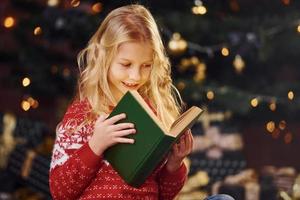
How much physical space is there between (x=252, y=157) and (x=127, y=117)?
3429 millimetres

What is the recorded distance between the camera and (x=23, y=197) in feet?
14.7

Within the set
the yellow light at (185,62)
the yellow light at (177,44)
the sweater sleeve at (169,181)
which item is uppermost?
the sweater sleeve at (169,181)

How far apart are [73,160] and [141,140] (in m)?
0.22

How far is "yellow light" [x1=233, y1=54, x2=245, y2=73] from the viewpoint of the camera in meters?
4.00

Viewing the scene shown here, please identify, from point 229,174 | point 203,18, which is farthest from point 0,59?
point 229,174

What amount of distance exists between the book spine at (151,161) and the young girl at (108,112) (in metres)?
0.10

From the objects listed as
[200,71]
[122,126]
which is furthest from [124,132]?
[200,71]

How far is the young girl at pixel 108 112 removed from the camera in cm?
208

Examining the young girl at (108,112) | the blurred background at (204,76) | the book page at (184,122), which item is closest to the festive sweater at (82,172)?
the young girl at (108,112)

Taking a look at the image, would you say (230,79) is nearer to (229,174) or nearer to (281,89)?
Result: (281,89)

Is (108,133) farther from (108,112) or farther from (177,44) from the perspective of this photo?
(177,44)

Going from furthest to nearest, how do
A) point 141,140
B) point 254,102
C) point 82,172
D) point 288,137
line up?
point 288,137 → point 254,102 → point 82,172 → point 141,140

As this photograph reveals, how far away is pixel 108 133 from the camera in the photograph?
2.01m

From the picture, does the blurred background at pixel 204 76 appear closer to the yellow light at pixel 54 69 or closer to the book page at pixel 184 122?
the yellow light at pixel 54 69
